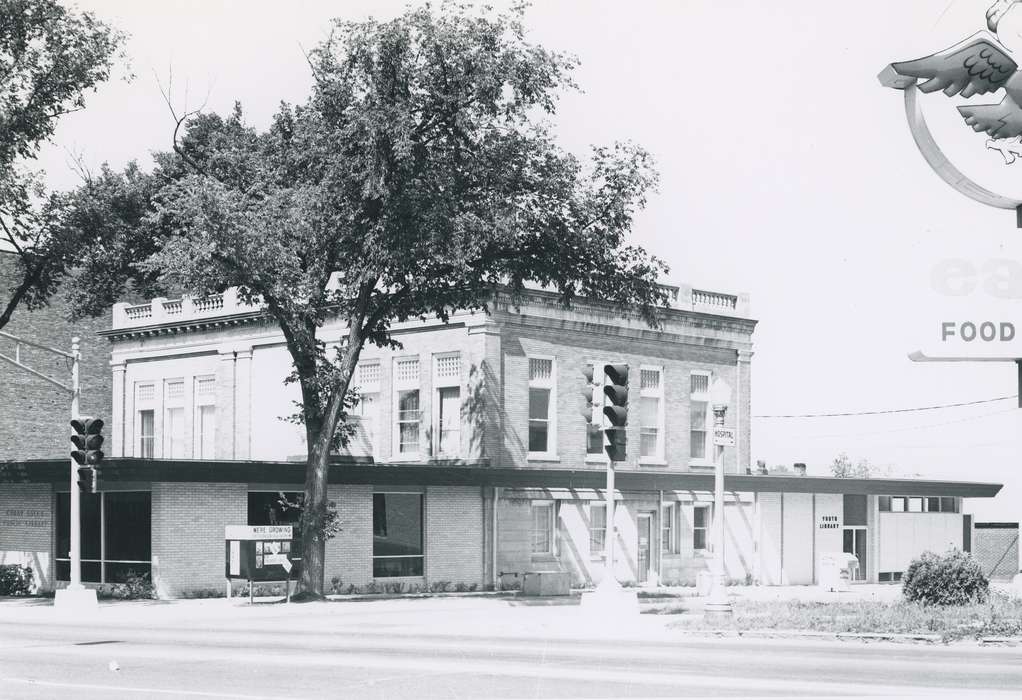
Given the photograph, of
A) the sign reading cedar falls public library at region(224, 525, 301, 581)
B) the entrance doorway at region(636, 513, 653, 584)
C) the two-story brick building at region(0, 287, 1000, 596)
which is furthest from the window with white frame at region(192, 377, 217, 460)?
the entrance doorway at region(636, 513, 653, 584)

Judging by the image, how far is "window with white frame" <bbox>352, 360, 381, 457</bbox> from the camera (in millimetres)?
48219

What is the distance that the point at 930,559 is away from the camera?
30.6 meters

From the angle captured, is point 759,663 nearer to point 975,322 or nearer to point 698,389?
point 975,322

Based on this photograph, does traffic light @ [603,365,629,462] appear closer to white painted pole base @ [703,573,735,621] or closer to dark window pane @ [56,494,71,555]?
white painted pole base @ [703,573,735,621]

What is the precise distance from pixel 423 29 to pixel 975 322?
2027 cm

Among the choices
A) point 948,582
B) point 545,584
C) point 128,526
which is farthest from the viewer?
point 545,584

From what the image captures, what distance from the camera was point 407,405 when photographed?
47.4 metres

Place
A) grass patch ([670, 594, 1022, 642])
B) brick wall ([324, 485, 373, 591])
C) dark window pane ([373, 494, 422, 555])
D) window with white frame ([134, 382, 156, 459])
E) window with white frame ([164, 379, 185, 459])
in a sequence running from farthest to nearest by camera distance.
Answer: window with white frame ([134, 382, 156, 459])
window with white frame ([164, 379, 185, 459])
dark window pane ([373, 494, 422, 555])
brick wall ([324, 485, 373, 591])
grass patch ([670, 594, 1022, 642])

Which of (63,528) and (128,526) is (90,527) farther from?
(128,526)

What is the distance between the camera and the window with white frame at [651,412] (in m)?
50.1

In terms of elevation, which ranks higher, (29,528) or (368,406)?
(368,406)

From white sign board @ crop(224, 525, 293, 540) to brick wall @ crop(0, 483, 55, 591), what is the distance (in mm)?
8004

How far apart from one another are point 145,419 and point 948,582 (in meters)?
35.0

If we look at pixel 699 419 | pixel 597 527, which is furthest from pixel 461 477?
pixel 699 419
